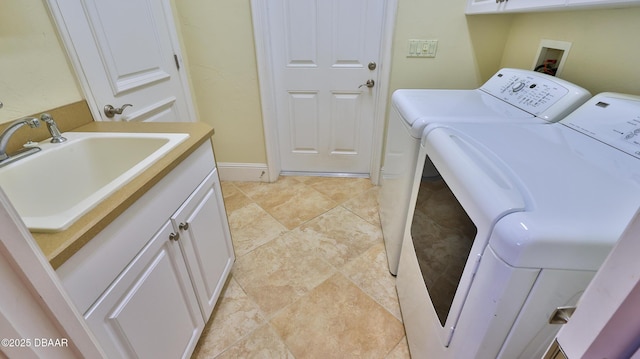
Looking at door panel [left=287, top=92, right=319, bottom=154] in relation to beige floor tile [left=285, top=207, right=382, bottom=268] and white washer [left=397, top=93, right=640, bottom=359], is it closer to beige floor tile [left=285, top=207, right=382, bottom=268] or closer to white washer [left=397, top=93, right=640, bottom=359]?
beige floor tile [left=285, top=207, right=382, bottom=268]

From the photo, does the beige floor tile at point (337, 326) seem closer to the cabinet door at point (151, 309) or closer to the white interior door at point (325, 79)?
the cabinet door at point (151, 309)

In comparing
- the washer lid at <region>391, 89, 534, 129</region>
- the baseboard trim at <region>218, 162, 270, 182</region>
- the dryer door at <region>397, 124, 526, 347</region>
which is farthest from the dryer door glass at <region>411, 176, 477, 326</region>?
the baseboard trim at <region>218, 162, 270, 182</region>

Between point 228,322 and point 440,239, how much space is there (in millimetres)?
1111

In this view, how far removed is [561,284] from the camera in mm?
Result: 588

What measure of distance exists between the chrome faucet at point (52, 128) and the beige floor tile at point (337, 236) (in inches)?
51.2

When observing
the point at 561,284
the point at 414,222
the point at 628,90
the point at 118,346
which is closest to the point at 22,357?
the point at 118,346

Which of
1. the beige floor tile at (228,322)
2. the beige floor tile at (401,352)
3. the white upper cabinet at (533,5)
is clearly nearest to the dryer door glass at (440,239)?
the beige floor tile at (401,352)

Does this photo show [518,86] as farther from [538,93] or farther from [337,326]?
[337,326]

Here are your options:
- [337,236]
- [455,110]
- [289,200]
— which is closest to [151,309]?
[337,236]

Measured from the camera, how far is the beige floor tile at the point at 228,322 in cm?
132

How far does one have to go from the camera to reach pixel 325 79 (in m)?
2.33

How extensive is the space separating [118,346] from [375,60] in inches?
87.6

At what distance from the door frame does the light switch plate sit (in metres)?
0.15

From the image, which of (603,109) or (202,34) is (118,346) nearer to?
(603,109)
